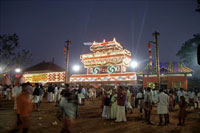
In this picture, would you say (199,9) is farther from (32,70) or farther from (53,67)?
(32,70)

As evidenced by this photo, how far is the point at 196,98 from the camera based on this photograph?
15.1 metres

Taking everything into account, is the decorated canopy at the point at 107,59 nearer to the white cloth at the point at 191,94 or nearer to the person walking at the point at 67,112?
the white cloth at the point at 191,94

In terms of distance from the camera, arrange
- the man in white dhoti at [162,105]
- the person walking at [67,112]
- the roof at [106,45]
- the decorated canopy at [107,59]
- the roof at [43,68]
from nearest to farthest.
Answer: the person walking at [67,112], the man in white dhoti at [162,105], the decorated canopy at [107,59], the roof at [106,45], the roof at [43,68]

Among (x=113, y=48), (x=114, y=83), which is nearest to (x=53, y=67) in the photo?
(x=113, y=48)

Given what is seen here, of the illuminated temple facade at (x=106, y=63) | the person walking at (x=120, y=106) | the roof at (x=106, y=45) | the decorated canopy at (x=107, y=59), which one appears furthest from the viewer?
the roof at (x=106, y=45)

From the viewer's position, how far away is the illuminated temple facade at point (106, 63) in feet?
93.9

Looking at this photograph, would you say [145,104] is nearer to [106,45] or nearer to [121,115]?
[121,115]

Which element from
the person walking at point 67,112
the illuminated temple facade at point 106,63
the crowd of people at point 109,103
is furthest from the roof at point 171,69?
the person walking at point 67,112

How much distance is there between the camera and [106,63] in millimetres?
31438

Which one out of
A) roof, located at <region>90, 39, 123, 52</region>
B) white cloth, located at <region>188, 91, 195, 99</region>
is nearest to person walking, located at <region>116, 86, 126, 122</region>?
white cloth, located at <region>188, 91, 195, 99</region>

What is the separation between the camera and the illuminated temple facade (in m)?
28.6

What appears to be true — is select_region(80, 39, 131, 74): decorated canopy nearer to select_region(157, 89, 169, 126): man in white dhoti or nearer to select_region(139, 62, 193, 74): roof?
select_region(139, 62, 193, 74): roof

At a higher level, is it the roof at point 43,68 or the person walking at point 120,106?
the roof at point 43,68

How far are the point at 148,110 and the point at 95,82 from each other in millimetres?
20844
